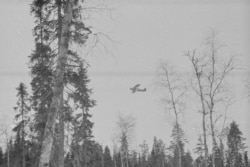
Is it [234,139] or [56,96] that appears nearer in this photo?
[56,96]

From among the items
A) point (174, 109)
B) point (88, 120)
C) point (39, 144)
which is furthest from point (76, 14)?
point (88, 120)

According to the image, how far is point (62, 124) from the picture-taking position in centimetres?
1330

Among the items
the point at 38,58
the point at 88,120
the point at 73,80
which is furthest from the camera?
the point at 88,120

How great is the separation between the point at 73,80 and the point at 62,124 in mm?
2120

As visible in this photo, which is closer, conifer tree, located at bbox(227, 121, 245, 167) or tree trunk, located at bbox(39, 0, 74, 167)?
tree trunk, located at bbox(39, 0, 74, 167)

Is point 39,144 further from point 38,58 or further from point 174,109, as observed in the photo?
point 174,109

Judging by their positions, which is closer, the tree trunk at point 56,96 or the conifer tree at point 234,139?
the tree trunk at point 56,96

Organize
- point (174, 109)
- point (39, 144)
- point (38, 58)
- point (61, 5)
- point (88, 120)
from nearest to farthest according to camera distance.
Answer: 1. point (61, 5)
2. point (38, 58)
3. point (39, 144)
4. point (174, 109)
5. point (88, 120)

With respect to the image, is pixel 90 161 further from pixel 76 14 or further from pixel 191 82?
pixel 76 14

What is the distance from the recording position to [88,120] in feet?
91.4

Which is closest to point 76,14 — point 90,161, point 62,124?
point 62,124

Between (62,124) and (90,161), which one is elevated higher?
(62,124)

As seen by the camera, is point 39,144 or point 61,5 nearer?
point 61,5

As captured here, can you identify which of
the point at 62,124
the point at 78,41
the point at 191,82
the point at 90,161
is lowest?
the point at 90,161
